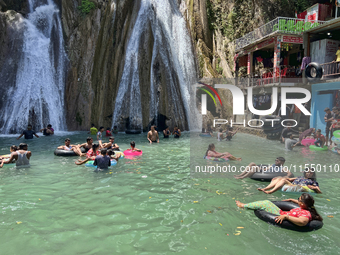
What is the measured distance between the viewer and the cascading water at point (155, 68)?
22.2m

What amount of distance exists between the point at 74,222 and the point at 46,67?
22150 mm

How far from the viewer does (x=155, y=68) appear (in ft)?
74.8

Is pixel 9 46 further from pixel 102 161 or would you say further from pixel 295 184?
pixel 295 184

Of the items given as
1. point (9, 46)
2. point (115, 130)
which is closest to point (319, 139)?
point (115, 130)

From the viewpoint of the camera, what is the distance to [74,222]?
5.13m

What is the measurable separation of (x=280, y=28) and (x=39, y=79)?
72.5 feet

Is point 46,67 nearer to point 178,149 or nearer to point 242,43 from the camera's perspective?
point 178,149

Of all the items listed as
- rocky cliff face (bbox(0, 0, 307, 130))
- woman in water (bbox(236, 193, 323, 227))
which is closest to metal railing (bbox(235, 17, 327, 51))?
rocky cliff face (bbox(0, 0, 307, 130))

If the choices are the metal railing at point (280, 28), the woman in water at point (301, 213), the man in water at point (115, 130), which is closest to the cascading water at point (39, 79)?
the man in water at point (115, 130)

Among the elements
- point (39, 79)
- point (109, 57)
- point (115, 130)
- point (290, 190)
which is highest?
point (109, 57)

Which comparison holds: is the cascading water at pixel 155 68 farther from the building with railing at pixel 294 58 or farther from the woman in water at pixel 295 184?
the woman in water at pixel 295 184

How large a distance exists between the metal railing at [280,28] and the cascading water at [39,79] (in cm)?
1851

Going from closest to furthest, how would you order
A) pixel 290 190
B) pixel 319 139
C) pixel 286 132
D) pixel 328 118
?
1. pixel 290 190
2. pixel 319 139
3. pixel 328 118
4. pixel 286 132

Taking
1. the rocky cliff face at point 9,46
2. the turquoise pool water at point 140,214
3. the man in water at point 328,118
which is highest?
the rocky cliff face at point 9,46
